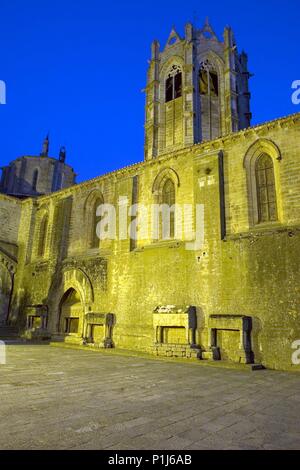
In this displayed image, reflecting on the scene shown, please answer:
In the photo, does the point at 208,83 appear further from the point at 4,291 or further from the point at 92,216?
the point at 4,291

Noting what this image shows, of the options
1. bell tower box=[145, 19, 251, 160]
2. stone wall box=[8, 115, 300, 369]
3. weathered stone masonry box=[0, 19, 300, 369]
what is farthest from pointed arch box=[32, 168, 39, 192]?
stone wall box=[8, 115, 300, 369]

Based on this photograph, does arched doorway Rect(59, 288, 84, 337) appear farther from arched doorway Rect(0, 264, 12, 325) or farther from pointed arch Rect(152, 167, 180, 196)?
pointed arch Rect(152, 167, 180, 196)

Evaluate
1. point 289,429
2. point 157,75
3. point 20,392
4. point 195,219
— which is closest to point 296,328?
point 195,219

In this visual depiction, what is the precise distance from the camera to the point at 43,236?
1781 centimetres

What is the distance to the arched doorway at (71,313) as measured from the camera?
14297mm

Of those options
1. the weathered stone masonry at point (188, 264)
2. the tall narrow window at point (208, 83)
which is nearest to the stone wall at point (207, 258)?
the weathered stone masonry at point (188, 264)

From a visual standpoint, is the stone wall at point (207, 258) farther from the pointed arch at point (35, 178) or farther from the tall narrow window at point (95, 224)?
the pointed arch at point (35, 178)

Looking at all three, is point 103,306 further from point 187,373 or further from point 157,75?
point 157,75

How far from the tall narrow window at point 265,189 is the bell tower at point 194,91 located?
1141 centimetres

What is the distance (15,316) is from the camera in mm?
16453

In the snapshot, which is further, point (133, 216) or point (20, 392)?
point (133, 216)

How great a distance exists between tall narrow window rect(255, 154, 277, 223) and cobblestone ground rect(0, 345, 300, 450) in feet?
16.9

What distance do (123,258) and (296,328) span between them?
694 cm

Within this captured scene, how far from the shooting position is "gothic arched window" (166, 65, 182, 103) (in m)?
24.5
